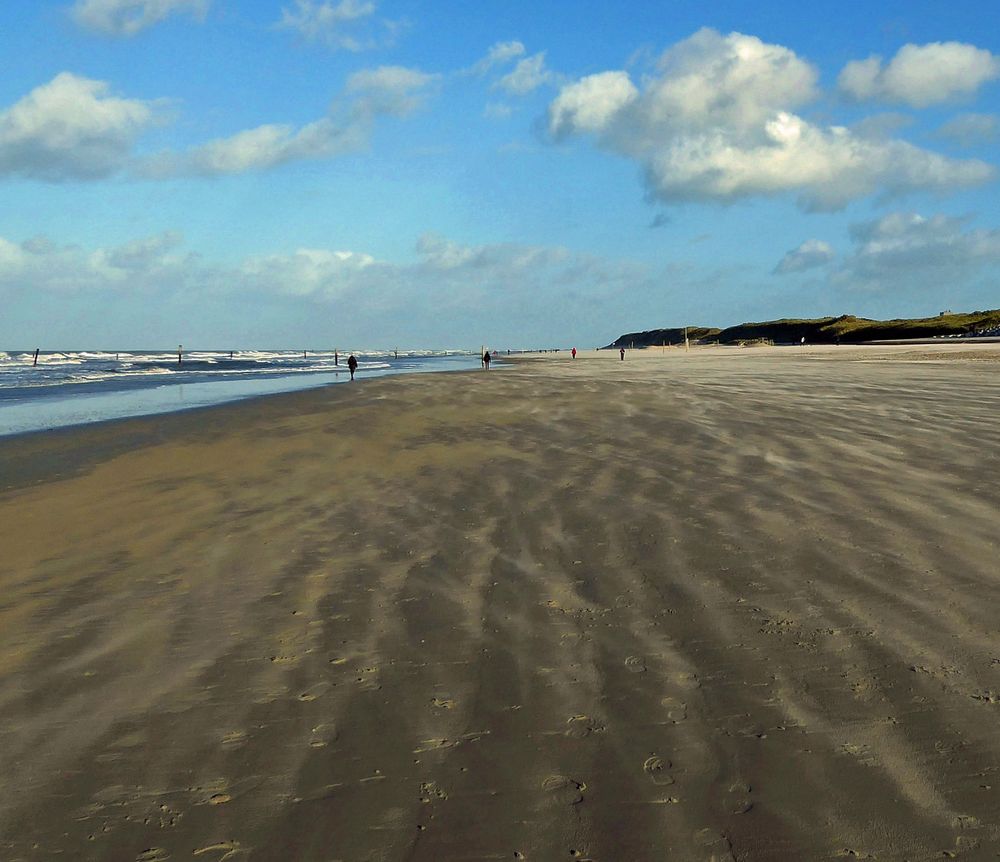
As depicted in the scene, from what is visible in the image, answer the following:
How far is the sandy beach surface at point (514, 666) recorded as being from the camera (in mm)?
2643

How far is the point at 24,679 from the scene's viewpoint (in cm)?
399

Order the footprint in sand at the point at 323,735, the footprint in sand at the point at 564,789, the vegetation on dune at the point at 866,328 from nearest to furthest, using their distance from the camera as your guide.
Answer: the footprint in sand at the point at 564,789 → the footprint in sand at the point at 323,735 → the vegetation on dune at the point at 866,328

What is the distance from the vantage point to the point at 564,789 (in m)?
2.81

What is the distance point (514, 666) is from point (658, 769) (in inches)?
45.6

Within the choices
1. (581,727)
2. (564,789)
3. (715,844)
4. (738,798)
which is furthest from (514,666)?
(715,844)

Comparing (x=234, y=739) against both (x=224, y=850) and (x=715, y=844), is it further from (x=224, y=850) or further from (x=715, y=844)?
(x=715, y=844)

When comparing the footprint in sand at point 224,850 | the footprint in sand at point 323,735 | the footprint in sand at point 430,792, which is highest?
the footprint in sand at point 323,735

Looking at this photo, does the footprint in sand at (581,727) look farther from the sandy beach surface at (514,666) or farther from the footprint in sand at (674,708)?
the footprint in sand at (674,708)

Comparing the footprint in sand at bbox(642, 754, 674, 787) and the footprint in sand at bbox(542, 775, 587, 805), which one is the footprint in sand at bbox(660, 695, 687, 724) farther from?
the footprint in sand at bbox(542, 775, 587, 805)

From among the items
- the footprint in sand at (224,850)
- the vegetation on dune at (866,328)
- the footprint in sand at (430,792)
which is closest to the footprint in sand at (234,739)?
the footprint in sand at (224,850)

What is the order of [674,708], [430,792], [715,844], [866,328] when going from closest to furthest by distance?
[715,844] → [430,792] → [674,708] → [866,328]

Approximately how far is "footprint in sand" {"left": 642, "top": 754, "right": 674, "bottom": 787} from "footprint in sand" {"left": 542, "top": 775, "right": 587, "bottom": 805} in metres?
0.29

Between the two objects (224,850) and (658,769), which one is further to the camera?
(658,769)

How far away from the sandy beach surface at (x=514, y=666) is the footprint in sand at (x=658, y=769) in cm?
1
